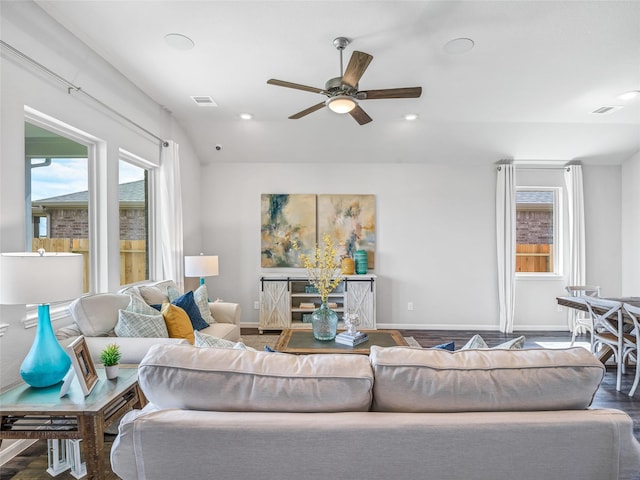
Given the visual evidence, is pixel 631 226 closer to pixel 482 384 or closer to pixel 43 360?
pixel 482 384

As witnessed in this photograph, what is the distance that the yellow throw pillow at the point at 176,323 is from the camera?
2520mm

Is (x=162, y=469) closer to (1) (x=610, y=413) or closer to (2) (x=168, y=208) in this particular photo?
(1) (x=610, y=413)

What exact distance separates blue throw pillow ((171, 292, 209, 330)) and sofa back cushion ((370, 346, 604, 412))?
2.31 metres

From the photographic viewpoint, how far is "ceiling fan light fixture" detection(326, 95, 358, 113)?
7.95ft

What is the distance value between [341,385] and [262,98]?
325 cm

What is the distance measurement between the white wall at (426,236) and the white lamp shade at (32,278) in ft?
11.0

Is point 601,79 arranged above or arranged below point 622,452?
above

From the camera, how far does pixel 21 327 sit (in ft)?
6.76

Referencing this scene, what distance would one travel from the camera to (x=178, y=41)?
2.52m

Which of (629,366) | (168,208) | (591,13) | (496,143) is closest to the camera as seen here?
(591,13)

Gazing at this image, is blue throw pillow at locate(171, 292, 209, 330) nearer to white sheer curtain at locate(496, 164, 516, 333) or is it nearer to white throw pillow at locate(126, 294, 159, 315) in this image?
white throw pillow at locate(126, 294, 159, 315)

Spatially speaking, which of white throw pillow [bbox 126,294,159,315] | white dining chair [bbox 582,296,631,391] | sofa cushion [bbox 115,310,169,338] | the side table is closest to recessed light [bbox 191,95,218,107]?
white throw pillow [bbox 126,294,159,315]

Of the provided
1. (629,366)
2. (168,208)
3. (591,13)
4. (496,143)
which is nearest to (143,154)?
(168,208)

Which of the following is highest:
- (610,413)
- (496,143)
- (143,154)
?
(496,143)
